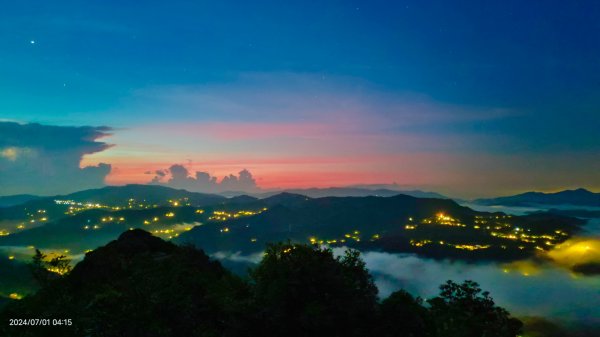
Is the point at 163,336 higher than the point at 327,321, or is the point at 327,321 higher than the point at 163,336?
the point at 163,336

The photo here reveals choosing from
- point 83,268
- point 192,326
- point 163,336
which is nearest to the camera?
point 163,336

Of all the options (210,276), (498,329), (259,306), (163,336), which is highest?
(163,336)

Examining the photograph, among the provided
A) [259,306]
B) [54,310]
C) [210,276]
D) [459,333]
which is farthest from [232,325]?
[210,276]

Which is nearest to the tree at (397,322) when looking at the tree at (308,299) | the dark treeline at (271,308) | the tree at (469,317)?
Answer: the dark treeline at (271,308)

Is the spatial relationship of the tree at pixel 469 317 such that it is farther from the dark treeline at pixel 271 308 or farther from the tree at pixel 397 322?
the tree at pixel 397 322

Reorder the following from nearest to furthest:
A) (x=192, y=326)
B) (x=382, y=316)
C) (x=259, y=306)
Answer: (x=192, y=326), (x=259, y=306), (x=382, y=316)

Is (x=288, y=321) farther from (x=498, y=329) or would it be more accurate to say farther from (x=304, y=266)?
(x=498, y=329)

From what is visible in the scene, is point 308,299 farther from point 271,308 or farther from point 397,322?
point 397,322
